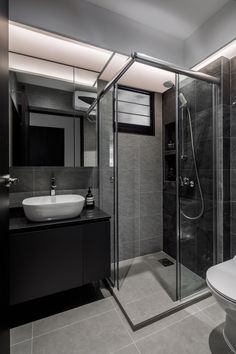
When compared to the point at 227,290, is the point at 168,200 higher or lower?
higher

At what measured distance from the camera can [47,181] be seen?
1915 millimetres

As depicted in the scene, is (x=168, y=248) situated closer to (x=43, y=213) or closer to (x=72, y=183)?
(x=72, y=183)

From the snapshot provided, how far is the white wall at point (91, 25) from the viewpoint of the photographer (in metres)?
1.40

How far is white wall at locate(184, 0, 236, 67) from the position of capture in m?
1.58

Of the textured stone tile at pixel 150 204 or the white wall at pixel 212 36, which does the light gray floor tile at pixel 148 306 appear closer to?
the textured stone tile at pixel 150 204

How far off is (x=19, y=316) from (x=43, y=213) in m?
0.90

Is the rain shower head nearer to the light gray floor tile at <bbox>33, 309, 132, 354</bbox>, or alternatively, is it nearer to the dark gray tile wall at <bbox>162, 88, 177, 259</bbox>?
the dark gray tile wall at <bbox>162, 88, 177, 259</bbox>

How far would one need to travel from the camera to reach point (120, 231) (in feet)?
7.49

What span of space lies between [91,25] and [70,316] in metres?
2.45

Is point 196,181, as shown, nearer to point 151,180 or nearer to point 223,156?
point 223,156

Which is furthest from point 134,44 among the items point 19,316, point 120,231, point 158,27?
point 19,316

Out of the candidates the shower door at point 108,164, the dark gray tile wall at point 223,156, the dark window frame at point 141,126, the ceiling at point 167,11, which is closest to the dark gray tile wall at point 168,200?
the dark window frame at point 141,126

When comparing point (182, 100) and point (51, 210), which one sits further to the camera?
point (182, 100)

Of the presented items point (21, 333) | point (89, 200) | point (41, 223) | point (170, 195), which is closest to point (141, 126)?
point (170, 195)
